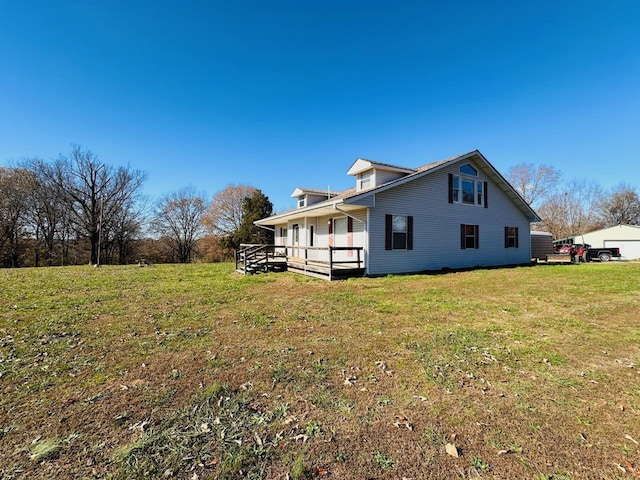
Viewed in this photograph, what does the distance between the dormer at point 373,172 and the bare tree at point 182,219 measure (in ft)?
89.1

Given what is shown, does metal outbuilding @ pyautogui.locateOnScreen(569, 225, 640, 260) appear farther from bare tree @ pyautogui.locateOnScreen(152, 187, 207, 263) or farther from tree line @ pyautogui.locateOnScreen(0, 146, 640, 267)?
bare tree @ pyautogui.locateOnScreen(152, 187, 207, 263)

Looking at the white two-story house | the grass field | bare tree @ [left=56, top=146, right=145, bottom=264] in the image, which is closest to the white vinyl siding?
the white two-story house

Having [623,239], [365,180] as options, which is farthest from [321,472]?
[623,239]

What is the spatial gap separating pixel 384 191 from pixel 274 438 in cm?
1130

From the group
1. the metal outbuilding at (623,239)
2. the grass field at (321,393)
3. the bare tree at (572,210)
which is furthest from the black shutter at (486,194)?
the bare tree at (572,210)

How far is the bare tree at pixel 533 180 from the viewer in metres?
36.5

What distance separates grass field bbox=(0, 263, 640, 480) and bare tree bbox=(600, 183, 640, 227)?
5363cm

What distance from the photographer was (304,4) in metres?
10.6

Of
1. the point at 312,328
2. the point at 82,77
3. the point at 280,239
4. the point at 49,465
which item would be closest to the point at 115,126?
the point at 82,77

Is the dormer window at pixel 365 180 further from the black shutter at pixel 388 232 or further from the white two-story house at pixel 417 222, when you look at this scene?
the black shutter at pixel 388 232

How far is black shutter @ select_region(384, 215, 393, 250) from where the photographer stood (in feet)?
41.2

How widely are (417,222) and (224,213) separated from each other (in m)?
27.2

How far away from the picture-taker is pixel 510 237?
17.5 meters

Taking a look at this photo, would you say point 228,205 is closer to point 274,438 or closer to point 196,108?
point 196,108
